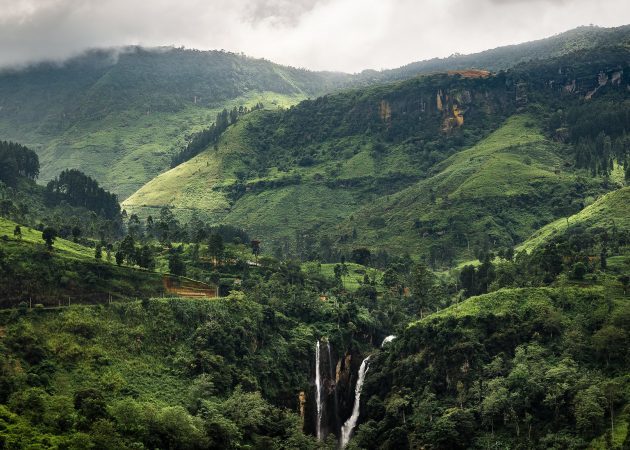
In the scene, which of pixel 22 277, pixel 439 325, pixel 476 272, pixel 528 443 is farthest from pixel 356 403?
pixel 22 277

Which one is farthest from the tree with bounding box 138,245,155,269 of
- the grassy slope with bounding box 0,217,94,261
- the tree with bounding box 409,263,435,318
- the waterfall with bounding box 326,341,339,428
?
the tree with bounding box 409,263,435,318

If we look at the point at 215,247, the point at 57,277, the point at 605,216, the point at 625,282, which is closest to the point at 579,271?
the point at 625,282

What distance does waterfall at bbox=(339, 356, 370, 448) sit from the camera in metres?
126

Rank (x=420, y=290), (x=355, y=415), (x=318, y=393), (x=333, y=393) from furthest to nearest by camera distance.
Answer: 1. (x=420, y=290)
2. (x=333, y=393)
3. (x=318, y=393)
4. (x=355, y=415)

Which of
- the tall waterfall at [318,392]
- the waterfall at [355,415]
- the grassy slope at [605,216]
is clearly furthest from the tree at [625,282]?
the tall waterfall at [318,392]

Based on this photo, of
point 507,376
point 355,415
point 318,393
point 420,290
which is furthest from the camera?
point 420,290

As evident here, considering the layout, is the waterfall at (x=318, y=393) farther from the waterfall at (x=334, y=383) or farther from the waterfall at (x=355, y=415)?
the waterfall at (x=355, y=415)

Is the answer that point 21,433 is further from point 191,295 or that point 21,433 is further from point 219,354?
point 191,295

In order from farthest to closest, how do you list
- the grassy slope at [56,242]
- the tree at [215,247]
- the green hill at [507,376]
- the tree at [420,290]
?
1. the tree at [420,290]
2. the tree at [215,247]
3. the grassy slope at [56,242]
4. the green hill at [507,376]

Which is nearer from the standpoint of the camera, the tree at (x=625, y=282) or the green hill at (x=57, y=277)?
the green hill at (x=57, y=277)

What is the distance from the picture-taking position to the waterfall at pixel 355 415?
126 m

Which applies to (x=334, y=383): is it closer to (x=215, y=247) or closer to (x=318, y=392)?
(x=318, y=392)

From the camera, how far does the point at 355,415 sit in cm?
12900

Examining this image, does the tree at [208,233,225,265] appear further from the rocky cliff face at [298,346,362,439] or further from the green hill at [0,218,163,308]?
the rocky cliff face at [298,346,362,439]
